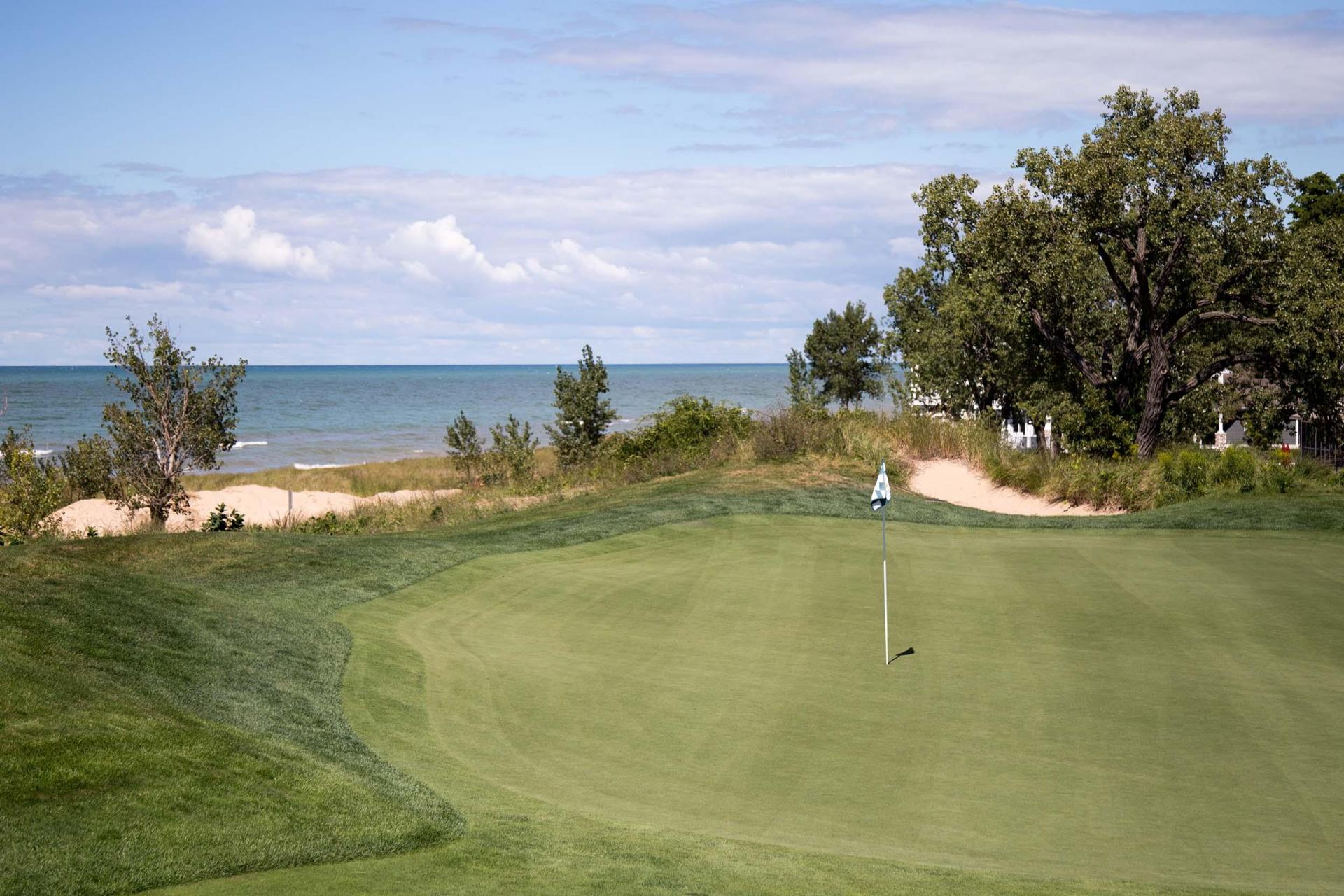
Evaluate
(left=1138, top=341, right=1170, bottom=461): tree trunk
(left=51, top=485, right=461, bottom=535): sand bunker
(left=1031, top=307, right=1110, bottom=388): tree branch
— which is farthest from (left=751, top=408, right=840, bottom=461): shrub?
(left=51, top=485, right=461, bottom=535): sand bunker

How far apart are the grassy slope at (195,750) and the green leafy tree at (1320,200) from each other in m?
39.7

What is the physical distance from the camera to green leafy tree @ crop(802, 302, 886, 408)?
6819cm

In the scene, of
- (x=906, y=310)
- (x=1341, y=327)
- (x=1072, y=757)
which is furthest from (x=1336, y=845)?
(x=906, y=310)

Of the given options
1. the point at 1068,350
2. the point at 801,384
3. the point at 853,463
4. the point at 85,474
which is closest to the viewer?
the point at 853,463

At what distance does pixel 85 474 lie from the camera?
31688mm

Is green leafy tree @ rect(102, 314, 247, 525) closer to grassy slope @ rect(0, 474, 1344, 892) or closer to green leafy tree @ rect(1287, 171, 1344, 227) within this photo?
grassy slope @ rect(0, 474, 1344, 892)

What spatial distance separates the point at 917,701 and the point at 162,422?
20597 millimetres

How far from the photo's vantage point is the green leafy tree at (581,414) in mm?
38781

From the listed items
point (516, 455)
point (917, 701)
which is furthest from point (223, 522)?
point (917, 701)

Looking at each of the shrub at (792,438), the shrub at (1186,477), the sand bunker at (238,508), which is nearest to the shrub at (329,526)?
the sand bunker at (238,508)

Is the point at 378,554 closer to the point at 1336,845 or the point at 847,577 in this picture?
the point at 847,577

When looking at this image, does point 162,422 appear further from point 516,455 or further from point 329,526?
point 516,455

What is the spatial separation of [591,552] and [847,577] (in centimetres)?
422

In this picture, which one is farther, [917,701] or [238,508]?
[238,508]
